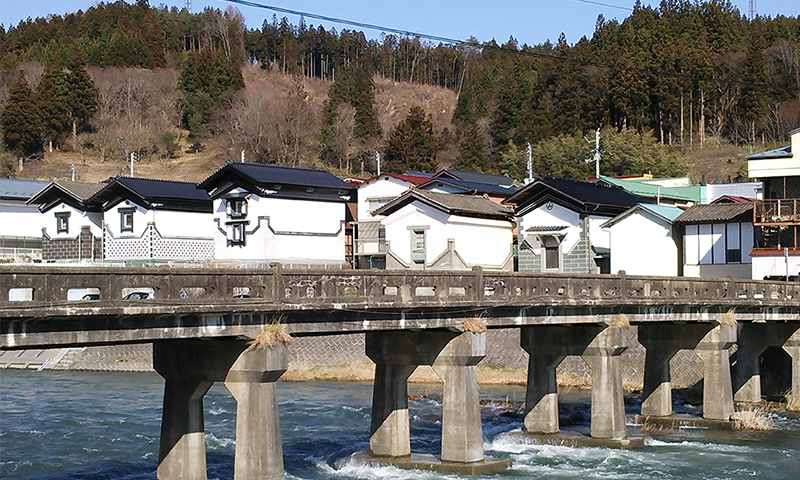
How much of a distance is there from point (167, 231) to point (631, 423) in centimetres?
3105

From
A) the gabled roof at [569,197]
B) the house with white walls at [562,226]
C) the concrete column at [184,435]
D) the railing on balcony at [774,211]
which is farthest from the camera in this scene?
the house with white walls at [562,226]

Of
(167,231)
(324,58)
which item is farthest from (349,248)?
(324,58)

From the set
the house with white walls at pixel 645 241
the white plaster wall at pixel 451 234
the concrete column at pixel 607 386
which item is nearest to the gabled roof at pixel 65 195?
the white plaster wall at pixel 451 234

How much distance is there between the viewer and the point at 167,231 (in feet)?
182

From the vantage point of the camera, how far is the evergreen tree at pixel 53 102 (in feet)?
347

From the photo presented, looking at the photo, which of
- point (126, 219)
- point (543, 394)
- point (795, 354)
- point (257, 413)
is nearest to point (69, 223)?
point (126, 219)

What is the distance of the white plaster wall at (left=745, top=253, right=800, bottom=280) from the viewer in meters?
46.3

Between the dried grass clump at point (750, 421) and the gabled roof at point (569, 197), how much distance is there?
68.8 feet

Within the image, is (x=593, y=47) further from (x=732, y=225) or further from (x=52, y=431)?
(x=52, y=431)

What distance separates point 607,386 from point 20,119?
9019 cm

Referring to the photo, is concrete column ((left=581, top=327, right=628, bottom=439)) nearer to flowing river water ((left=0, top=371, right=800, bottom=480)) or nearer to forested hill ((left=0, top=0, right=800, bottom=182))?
flowing river water ((left=0, top=371, right=800, bottom=480))

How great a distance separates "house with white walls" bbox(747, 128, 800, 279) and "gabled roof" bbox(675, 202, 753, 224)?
48.4 inches

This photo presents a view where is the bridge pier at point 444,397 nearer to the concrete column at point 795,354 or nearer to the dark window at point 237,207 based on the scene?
the concrete column at point 795,354

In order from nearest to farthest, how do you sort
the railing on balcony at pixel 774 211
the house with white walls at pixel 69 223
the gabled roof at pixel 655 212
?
the railing on balcony at pixel 774 211, the gabled roof at pixel 655 212, the house with white walls at pixel 69 223
